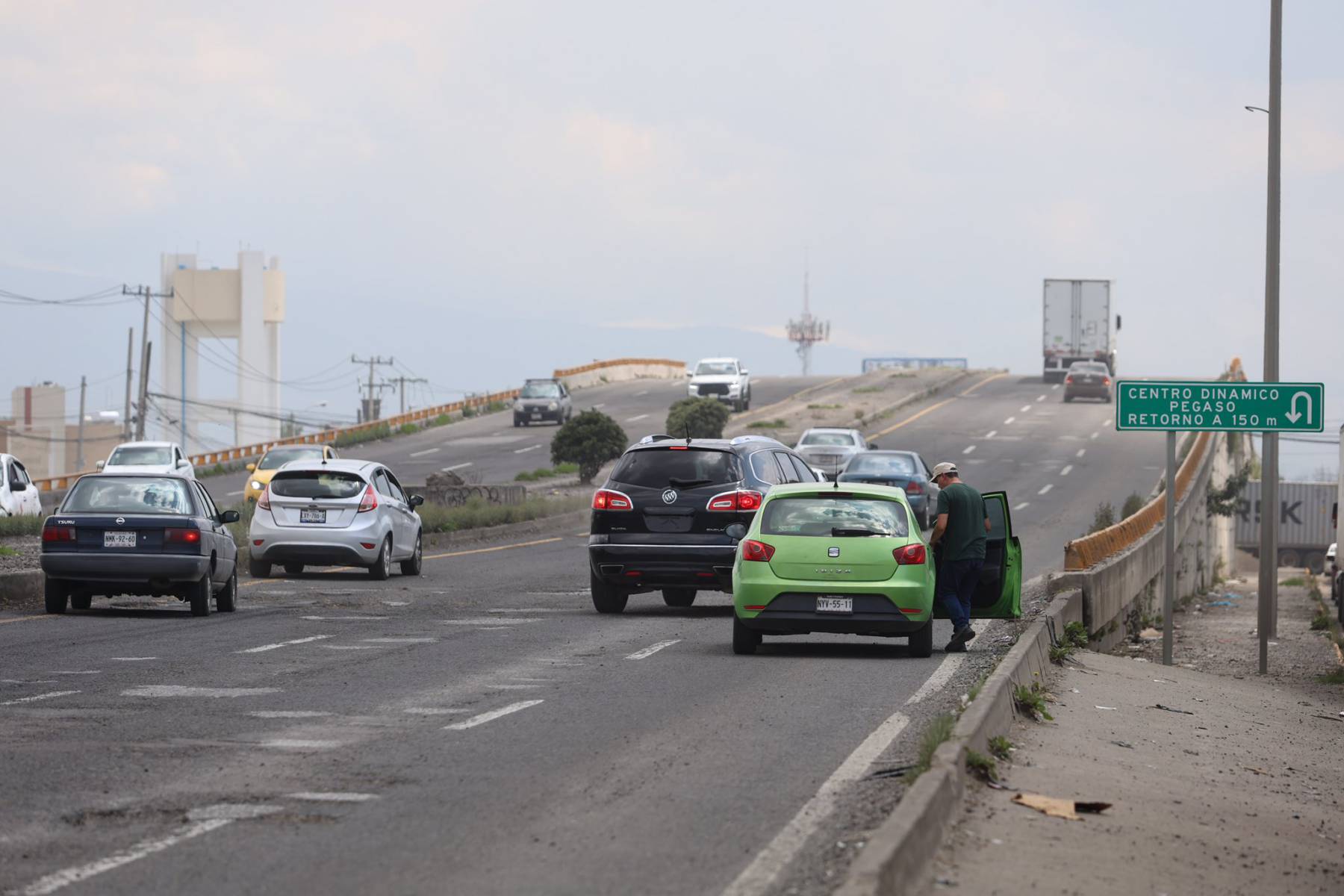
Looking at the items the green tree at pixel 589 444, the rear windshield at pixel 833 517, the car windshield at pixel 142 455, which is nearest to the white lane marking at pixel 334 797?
the rear windshield at pixel 833 517

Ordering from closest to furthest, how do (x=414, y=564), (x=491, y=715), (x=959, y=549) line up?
(x=491, y=715) < (x=959, y=549) < (x=414, y=564)

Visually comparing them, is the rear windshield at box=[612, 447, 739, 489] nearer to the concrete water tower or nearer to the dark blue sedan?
the dark blue sedan

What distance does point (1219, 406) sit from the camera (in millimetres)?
18922

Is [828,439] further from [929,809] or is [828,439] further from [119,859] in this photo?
[119,859]

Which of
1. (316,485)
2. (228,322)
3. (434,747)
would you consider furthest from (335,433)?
(228,322)

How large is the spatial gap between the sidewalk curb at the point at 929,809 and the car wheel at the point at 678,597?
881cm

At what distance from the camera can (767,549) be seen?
50.6 ft

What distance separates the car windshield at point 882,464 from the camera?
115 feet

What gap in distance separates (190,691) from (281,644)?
3.63 m

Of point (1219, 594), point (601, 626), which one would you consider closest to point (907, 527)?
point (601, 626)

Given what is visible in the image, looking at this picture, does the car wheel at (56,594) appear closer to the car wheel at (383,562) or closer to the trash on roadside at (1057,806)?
the car wheel at (383,562)

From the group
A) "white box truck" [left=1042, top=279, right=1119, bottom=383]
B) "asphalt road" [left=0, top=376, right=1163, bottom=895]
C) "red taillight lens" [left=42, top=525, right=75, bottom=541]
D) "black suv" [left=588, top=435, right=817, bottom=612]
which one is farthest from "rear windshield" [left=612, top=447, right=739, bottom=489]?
"white box truck" [left=1042, top=279, right=1119, bottom=383]

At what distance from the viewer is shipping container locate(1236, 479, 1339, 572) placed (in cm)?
8606

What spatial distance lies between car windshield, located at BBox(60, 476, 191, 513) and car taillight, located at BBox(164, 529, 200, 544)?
39 cm
